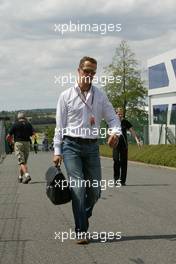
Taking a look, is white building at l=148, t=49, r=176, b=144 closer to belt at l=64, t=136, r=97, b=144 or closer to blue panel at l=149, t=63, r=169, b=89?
blue panel at l=149, t=63, r=169, b=89

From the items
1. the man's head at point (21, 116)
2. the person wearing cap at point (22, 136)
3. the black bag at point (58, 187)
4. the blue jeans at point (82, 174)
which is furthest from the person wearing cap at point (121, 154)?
the black bag at point (58, 187)

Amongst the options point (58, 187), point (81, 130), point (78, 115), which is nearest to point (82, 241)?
point (58, 187)

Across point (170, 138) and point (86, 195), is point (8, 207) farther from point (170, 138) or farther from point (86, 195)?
point (170, 138)

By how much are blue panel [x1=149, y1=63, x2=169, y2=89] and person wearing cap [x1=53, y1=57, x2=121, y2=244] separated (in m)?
52.9

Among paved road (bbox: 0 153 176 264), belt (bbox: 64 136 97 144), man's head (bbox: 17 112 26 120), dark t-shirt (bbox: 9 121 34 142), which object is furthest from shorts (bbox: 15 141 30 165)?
belt (bbox: 64 136 97 144)

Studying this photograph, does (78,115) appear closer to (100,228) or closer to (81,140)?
(81,140)

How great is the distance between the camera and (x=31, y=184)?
15516 mm

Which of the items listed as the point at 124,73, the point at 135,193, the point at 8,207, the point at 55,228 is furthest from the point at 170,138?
the point at 55,228

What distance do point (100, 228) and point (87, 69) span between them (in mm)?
2230

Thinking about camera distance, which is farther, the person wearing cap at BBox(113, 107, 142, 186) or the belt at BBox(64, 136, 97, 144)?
the person wearing cap at BBox(113, 107, 142, 186)

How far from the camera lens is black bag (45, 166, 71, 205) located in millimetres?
6895

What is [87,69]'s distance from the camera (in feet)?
22.4

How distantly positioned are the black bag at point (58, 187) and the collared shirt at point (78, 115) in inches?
9.5

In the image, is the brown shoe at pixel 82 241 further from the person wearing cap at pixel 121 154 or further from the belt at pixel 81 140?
the person wearing cap at pixel 121 154
